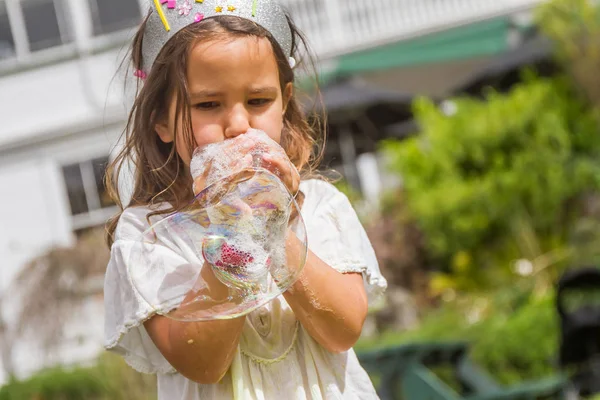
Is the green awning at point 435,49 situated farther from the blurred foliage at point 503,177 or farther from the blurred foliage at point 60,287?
the blurred foliage at point 60,287

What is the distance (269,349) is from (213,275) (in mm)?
198

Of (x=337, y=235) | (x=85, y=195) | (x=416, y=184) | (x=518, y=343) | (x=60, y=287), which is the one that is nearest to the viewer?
(x=337, y=235)

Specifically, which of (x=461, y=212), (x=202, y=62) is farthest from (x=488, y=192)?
(x=202, y=62)

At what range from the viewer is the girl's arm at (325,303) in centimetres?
163

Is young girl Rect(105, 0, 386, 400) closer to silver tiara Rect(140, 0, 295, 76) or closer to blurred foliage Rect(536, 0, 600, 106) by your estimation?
silver tiara Rect(140, 0, 295, 76)

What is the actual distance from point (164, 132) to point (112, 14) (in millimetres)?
12651

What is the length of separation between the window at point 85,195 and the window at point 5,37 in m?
1.79

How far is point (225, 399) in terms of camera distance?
171 centimetres

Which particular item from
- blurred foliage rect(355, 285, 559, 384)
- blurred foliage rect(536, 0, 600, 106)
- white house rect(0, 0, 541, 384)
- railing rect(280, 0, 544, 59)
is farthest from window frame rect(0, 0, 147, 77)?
blurred foliage rect(355, 285, 559, 384)

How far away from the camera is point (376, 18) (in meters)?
13.5

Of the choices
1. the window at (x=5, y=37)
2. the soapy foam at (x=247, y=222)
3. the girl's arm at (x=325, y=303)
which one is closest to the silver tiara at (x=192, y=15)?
the soapy foam at (x=247, y=222)

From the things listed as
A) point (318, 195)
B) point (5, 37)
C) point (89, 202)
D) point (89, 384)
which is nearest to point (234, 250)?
point (318, 195)

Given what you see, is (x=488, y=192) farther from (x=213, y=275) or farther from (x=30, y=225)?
(x=213, y=275)

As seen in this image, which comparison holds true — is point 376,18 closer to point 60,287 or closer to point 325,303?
point 60,287
